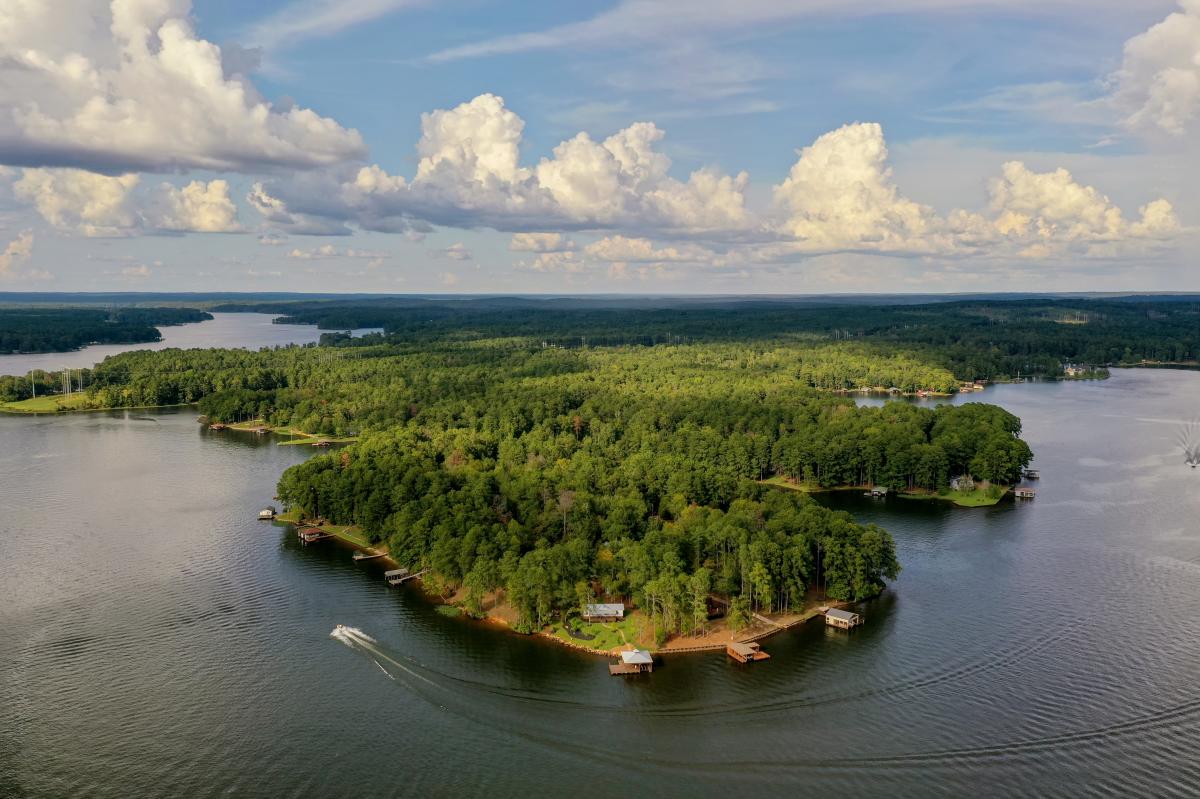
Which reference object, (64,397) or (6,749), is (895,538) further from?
(64,397)

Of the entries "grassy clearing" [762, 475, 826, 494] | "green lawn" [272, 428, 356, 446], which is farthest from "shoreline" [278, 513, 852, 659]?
"green lawn" [272, 428, 356, 446]

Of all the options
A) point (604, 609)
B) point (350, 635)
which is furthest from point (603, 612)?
point (350, 635)

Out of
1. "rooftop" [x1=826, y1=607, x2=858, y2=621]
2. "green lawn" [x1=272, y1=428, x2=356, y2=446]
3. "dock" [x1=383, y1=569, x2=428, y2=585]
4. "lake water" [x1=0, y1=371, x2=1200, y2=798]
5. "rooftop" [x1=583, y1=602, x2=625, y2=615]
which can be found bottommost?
"lake water" [x1=0, y1=371, x2=1200, y2=798]

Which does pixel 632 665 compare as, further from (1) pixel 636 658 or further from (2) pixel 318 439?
(2) pixel 318 439

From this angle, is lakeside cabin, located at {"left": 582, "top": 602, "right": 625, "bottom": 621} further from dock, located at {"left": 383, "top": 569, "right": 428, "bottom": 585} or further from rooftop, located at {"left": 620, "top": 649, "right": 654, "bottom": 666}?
dock, located at {"left": 383, "top": 569, "right": 428, "bottom": 585}

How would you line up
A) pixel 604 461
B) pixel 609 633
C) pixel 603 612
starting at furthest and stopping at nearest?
pixel 604 461, pixel 603 612, pixel 609 633

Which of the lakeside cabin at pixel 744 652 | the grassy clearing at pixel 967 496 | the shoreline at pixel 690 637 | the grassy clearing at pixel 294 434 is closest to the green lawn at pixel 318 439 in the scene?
the grassy clearing at pixel 294 434

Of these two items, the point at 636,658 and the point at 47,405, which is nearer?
the point at 636,658
